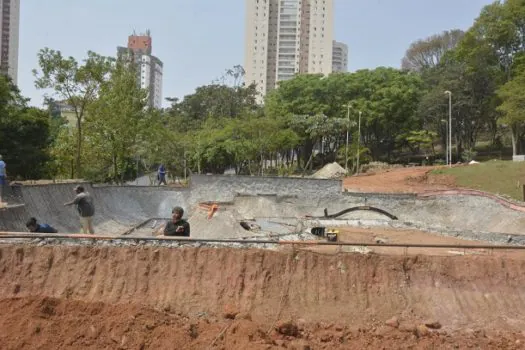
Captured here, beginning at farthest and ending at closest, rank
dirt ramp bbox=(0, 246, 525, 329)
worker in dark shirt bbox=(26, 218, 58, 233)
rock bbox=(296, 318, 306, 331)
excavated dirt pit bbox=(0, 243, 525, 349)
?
worker in dark shirt bbox=(26, 218, 58, 233) → dirt ramp bbox=(0, 246, 525, 329) → rock bbox=(296, 318, 306, 331) → excavated dirt pit bbox=(0, 243, 525, 349)

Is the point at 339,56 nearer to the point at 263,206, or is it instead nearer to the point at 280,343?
the point at 263,206

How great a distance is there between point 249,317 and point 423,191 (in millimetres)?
22945

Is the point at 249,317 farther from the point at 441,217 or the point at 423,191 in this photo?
the point at 423,191

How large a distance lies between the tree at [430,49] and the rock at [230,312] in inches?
2660

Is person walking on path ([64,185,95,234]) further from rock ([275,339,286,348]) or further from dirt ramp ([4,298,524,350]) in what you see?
rock ([275,339,286,348])

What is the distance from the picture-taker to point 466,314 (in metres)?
10.5

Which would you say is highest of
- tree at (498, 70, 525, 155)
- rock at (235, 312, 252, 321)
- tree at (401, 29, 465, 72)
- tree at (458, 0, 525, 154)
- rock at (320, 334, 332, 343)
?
tree at (401, 29, 465, 72)

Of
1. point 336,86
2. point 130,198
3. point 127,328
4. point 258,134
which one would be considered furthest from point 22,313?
point 336,86

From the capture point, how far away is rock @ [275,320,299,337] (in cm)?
930

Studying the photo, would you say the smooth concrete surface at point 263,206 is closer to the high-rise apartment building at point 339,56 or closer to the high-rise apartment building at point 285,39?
the high-rise apartment building at point 285,39

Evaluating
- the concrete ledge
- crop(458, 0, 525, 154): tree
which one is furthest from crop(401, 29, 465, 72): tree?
the concrete ledge

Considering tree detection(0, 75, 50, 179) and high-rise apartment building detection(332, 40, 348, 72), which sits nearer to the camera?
tree detection(0, 75, 50, 179)

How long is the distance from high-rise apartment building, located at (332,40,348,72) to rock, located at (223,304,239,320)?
137m

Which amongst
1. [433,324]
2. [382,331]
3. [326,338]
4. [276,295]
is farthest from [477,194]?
[326,338]
